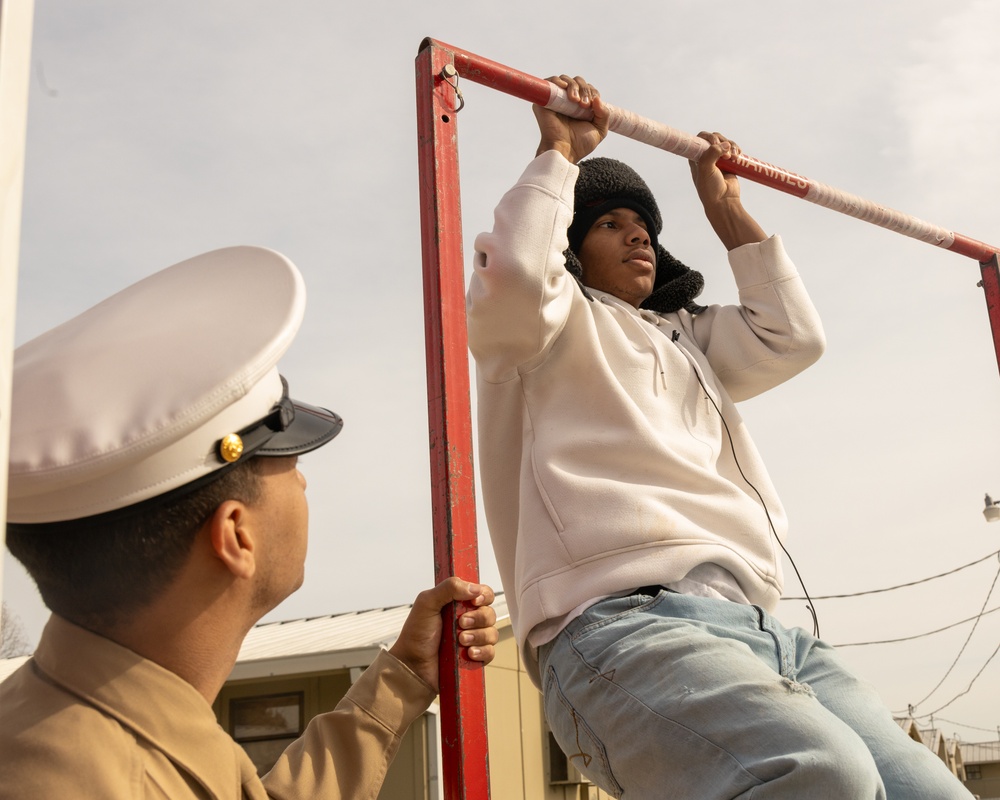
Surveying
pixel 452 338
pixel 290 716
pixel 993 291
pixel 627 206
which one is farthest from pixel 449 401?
pixel 290 716

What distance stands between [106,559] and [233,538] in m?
0.18

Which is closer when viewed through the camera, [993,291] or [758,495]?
[758,495]

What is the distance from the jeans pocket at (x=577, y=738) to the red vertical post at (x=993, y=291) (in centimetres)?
206

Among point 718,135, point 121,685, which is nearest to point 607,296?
point 718,135

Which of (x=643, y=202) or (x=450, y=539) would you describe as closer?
(x=450, y=539)

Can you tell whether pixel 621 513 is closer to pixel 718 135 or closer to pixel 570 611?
pixel 570 611

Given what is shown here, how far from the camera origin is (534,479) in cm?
239

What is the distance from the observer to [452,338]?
226 centimetres

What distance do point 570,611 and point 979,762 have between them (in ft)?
127

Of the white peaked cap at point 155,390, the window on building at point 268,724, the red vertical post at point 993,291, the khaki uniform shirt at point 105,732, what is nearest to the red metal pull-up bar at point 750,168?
the red vertical post at point 993,291

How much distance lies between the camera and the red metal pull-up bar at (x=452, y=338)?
6.76 feet

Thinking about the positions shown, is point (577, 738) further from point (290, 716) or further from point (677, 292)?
point (290, 716)

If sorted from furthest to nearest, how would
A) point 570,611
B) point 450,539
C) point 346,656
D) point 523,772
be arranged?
1. point 523,772
2. point 346,656
3. point 570,611
4. point 450,539

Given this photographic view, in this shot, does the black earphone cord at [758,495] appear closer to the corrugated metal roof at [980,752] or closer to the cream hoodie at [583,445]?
the cream hoodie at [583,445]
